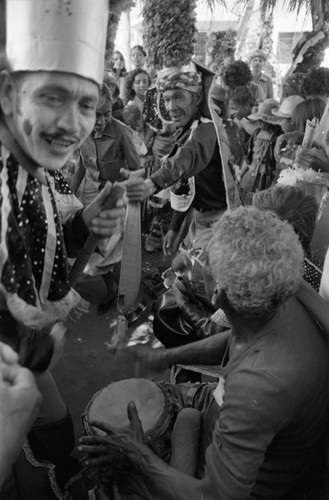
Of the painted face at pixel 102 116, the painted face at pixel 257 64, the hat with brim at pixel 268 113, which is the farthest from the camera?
the painted face at pixel 257 64

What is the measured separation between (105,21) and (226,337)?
138 centimetres

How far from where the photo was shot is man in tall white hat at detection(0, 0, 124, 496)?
1.32 m

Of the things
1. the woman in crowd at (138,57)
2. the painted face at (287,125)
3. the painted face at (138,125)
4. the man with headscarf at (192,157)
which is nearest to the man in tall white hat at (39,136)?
the man with headscarf at (192,157)

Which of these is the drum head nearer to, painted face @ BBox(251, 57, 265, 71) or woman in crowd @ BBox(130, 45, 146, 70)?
woman in crowd @ BBox(130, 45, 146, 70)

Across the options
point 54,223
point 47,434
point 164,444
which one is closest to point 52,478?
point 47,434

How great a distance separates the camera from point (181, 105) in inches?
126

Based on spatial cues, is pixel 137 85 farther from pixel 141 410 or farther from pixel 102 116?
pixel 141 410

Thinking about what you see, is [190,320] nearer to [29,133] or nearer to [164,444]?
Answer: [164,444]

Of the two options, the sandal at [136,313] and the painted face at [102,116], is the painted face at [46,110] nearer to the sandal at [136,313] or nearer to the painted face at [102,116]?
the sandal at [136,313]

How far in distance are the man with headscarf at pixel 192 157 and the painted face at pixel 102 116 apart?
816 millimetres

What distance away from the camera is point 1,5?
136 cm

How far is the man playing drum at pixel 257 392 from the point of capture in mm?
1195

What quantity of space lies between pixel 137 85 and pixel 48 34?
605cm

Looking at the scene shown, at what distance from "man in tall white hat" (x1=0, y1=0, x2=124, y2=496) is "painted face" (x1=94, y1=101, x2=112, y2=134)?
2442 millimetres
